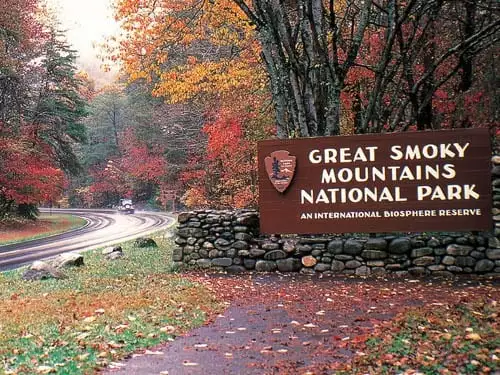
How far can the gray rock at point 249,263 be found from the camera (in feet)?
39.0

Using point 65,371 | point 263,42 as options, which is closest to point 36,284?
point 65,371

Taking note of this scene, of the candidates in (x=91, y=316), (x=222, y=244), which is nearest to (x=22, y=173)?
(x=222, y=244)

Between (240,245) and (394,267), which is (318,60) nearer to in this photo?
(240,245)

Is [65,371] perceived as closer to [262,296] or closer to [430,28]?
[262,296]

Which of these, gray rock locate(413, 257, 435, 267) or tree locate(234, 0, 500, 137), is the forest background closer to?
tree locate(234, 0, 500, 137)

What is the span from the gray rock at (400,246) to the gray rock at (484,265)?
4.29 feet

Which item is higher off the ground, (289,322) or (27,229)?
(289,322)

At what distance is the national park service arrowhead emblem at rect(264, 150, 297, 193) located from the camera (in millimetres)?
11844

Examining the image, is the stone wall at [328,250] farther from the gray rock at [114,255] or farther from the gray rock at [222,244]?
the gray rock at [114,255]

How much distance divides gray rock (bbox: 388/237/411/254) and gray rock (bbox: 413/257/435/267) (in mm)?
272

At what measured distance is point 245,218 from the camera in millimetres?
12070

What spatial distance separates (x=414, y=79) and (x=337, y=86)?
6409 millimetres

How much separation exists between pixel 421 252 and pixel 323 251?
6.48 ft

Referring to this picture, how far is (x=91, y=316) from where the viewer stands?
296 inches
